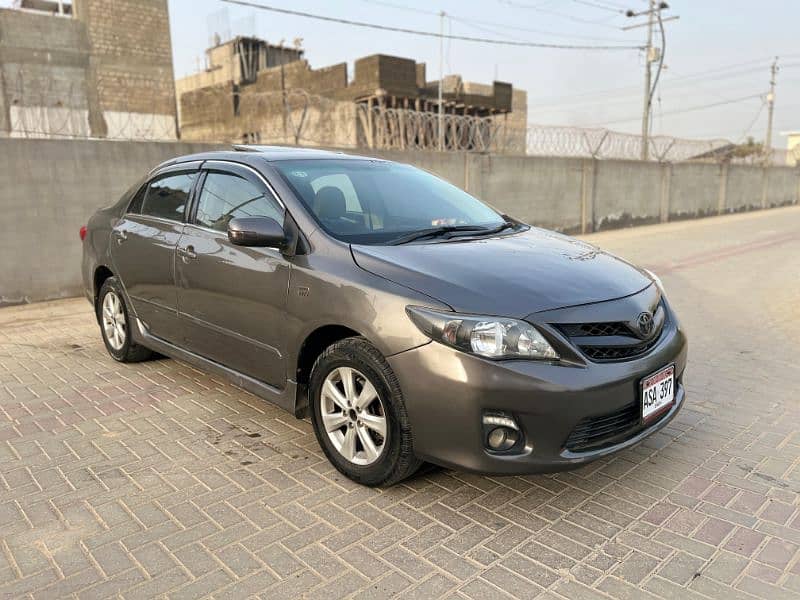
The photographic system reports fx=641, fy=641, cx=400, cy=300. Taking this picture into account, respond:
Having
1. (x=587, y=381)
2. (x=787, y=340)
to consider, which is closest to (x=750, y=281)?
(x=787, y=340)

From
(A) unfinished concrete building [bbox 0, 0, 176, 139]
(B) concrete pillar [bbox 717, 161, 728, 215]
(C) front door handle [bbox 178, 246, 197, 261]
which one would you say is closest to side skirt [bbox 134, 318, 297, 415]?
(C) front door handle [bbox 178, 246, 197, 261]

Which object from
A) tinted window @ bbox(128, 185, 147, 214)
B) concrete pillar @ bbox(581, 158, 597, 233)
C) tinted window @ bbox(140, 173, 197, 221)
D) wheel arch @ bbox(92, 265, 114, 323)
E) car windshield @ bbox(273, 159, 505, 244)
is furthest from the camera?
concrete pillar @ bbox(581, 158, 597, 233)

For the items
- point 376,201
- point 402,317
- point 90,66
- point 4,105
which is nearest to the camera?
point 402,317

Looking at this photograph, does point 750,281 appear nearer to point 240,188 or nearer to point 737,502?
point 737,502

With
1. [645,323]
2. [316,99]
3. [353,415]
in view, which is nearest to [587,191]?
[316,99]

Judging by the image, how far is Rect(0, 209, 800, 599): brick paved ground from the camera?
2484 millimetres

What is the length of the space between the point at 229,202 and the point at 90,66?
22417 millimetres

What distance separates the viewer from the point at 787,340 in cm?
594

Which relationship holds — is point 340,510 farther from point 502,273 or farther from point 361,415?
point 502,273

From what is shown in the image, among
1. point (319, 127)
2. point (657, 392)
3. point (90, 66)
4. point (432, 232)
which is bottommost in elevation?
point (657, 392)

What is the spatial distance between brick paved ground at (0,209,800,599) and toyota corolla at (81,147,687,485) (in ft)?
1.02

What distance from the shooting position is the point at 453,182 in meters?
12.8

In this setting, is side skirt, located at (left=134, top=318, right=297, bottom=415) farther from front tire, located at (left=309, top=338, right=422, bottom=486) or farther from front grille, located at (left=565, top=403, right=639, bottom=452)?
front grille, located at (left=565, top=403, right=639, bottom=452)

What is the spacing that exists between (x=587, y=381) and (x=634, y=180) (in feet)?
54.5
